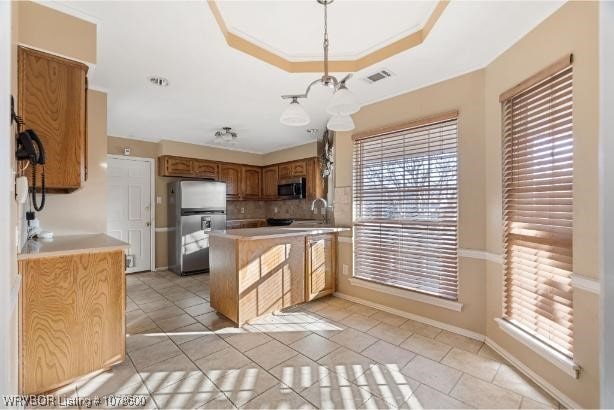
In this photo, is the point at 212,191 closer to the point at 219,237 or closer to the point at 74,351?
the point at 219,237

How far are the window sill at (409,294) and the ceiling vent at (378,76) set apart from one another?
2.11m

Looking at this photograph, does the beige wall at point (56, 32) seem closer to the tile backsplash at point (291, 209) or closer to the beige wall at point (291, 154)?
the beige wall at point (291, 154)

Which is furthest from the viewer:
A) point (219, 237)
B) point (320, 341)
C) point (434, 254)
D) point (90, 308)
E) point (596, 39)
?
point (219, 237)

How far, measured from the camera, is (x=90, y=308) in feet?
6.08

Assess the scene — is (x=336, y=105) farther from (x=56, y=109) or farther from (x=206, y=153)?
(x=206, y=153)

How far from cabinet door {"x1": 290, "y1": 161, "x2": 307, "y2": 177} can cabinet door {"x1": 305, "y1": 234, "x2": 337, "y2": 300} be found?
79.2 inches

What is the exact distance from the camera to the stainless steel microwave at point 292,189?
516cm

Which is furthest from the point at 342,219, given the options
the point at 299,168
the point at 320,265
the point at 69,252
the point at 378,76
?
the point at 69,252

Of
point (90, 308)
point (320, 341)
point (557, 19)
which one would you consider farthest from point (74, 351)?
point (557, 19)

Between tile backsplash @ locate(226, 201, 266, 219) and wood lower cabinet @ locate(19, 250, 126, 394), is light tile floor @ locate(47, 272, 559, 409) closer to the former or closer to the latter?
wood lower cabinet @ locate(19, 250, 126, 394)

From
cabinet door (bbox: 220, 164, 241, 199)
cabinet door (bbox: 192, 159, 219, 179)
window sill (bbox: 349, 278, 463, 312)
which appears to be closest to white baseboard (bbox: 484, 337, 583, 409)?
window sill (bbox: 349, 278, 463, 312)

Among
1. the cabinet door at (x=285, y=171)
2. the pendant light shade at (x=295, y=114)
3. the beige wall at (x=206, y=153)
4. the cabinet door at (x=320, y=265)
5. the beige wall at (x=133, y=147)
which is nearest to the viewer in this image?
the pendant light shade at (x=295, y=114)

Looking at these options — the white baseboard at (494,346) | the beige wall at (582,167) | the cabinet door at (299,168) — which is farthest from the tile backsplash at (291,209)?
the beige wall at (582,167)

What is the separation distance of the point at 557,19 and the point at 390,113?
146 centimetres
